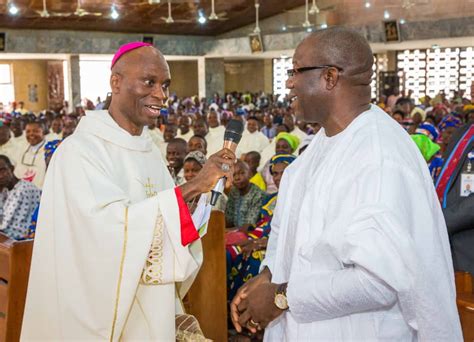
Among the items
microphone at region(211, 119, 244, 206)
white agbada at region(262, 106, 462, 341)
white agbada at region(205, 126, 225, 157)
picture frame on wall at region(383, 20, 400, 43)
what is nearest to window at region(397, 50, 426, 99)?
picture frame on wall at region(383, 20, 400, 43)

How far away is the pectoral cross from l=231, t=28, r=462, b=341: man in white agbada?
66 centimetres

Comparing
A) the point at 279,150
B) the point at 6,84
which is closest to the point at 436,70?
the point at 279,150

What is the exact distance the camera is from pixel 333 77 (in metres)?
1.71

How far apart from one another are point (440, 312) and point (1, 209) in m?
3.78

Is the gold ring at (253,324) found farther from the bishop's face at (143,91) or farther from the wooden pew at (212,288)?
the wooden pew at (212,288)

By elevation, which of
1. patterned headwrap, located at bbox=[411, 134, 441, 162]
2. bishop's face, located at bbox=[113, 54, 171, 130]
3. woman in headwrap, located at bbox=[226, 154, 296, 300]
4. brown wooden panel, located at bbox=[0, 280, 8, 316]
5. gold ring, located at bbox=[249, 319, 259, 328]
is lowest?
woman in headwrap, located at bbox=[226, 154, 296, 300]

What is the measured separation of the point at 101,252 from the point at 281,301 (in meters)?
0.70

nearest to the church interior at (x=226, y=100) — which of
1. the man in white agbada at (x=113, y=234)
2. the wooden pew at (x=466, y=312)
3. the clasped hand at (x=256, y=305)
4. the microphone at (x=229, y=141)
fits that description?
the wooden pew at (x=466, y=312)

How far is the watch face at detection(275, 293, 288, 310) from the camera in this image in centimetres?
172

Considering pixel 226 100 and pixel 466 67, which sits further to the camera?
pixel 226 100

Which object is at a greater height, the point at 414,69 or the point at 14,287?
the point at 414,69

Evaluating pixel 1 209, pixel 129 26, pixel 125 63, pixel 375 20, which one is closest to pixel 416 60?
pixel 375 20

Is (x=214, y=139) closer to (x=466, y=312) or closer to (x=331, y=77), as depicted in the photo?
(x=466, y=312)

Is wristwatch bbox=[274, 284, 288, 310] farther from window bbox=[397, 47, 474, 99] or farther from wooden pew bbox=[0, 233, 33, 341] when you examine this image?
window bbox=[397, 47, 474, 99]
